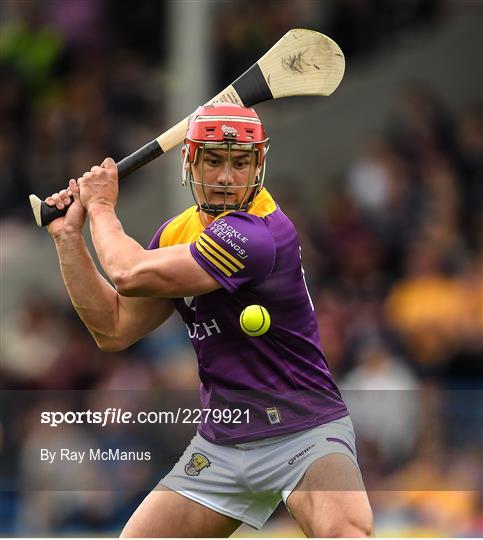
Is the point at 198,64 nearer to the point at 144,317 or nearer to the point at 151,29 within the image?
the point at 151,29

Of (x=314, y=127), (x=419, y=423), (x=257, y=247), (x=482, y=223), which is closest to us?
(x=257, y=247)

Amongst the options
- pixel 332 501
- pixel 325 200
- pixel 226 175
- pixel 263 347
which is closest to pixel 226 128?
pixel 226 175

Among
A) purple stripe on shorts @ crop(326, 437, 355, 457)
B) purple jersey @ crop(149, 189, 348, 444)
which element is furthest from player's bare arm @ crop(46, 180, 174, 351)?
purple stripe on shorts @ crop(326, 437, 355, 457)

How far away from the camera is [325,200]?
9.92 m

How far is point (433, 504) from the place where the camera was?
730 cm

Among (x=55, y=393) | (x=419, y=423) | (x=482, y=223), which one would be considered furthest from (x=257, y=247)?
(x=482, y=223)

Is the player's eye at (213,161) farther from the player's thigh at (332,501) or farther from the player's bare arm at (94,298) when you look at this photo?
the player's thigh at (332,501)

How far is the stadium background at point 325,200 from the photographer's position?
719cm

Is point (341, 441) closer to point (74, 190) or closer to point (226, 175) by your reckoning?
point (226, 175)

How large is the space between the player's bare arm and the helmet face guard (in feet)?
1.40

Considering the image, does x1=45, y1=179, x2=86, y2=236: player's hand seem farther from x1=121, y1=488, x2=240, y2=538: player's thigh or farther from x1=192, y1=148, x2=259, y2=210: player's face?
x1=121, y1=488, x2=240, y2=538: player's thigh

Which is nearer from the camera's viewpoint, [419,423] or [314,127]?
[419,423]

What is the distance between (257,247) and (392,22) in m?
6.53

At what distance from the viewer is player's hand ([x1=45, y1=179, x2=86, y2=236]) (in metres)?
4.84
